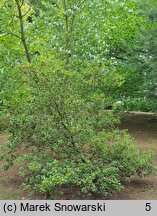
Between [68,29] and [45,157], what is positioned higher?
[68,29]

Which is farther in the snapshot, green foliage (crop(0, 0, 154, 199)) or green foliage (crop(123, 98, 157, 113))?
green foliage (crop(123, 98, 157, 113))

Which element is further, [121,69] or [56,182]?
[121,69]

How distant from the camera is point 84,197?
5.62 metres

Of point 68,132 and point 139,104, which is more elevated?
point 139,104

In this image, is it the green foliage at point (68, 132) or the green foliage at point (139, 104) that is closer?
the green foliage at point (68, 132)

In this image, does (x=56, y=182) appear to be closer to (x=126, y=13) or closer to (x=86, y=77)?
(x=86, y=77)

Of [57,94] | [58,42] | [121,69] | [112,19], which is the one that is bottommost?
[57,94]

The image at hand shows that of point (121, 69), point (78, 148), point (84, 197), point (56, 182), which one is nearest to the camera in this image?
point (56, 182)

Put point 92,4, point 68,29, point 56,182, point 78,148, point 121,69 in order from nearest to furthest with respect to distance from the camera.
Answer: point 56,182 → point 78,148 → point 68,29 → point 92,4 → point 121,69

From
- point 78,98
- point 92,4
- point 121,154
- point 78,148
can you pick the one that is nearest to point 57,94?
point 78,98

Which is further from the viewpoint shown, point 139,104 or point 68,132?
point 139,104

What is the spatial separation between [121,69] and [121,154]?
18.1ft

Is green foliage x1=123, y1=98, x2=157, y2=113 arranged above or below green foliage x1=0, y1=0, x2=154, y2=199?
above

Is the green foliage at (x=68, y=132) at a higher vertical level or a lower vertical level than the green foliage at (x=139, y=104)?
lower
